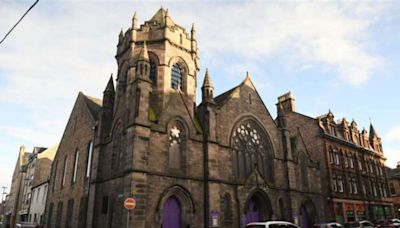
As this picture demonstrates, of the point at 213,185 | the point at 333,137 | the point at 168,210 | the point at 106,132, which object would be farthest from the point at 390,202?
the point at 106,132

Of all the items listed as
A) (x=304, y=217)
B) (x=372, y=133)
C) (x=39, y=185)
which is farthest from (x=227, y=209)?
(x=372, y=133)

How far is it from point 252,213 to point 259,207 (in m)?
0.99

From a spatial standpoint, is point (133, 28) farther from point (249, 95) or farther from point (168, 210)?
point (168, 210)

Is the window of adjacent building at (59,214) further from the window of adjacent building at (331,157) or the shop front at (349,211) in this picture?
the window of adjacent building at (331,157)

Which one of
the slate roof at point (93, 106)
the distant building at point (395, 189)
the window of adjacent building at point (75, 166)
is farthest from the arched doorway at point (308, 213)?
the distant building at point (395, 189)

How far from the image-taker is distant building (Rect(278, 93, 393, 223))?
34.3 m

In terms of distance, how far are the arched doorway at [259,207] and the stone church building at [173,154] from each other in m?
0.08

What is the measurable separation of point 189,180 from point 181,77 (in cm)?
904

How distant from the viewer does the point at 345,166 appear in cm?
3734

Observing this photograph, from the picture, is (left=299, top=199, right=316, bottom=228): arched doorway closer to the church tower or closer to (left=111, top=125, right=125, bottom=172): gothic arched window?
the church tower

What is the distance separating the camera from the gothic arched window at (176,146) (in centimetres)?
2149

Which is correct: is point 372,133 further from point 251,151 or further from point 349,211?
point 251,151

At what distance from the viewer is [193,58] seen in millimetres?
27297

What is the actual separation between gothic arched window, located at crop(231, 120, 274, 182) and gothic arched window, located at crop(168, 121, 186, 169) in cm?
494
